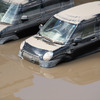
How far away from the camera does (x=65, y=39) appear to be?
1085 centimetres

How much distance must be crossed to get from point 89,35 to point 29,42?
195cm

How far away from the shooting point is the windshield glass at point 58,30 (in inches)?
431

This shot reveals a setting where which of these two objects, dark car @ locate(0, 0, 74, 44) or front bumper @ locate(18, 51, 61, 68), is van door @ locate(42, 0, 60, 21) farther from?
front bumper @ locate(18, 51, 61, 68)

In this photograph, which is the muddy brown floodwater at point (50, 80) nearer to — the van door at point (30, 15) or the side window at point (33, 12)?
the van door at point (30, 15)

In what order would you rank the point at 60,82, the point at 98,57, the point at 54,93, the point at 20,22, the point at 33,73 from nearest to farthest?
the point at 54,93
the point at 60,82
the point at 33,73
the point at 98,57
the point at 20,22

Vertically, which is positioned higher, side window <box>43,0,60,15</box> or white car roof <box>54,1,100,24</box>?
white car roof <box>54,1,100,24</box>

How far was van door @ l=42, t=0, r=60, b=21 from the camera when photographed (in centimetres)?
1386

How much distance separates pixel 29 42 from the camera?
11.3m

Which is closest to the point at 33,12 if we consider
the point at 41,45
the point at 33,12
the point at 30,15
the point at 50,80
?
the point at 33,12

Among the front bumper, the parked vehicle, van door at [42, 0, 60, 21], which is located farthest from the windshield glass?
van door at [42, 0, 60, 21]

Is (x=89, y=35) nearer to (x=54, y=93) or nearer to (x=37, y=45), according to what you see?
(x=37, y=45)

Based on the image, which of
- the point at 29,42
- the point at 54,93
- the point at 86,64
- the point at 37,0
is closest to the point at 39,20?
the point at 37,0

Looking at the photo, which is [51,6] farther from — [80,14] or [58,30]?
[58,30]

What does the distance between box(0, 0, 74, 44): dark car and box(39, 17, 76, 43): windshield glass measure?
68.3 inches
